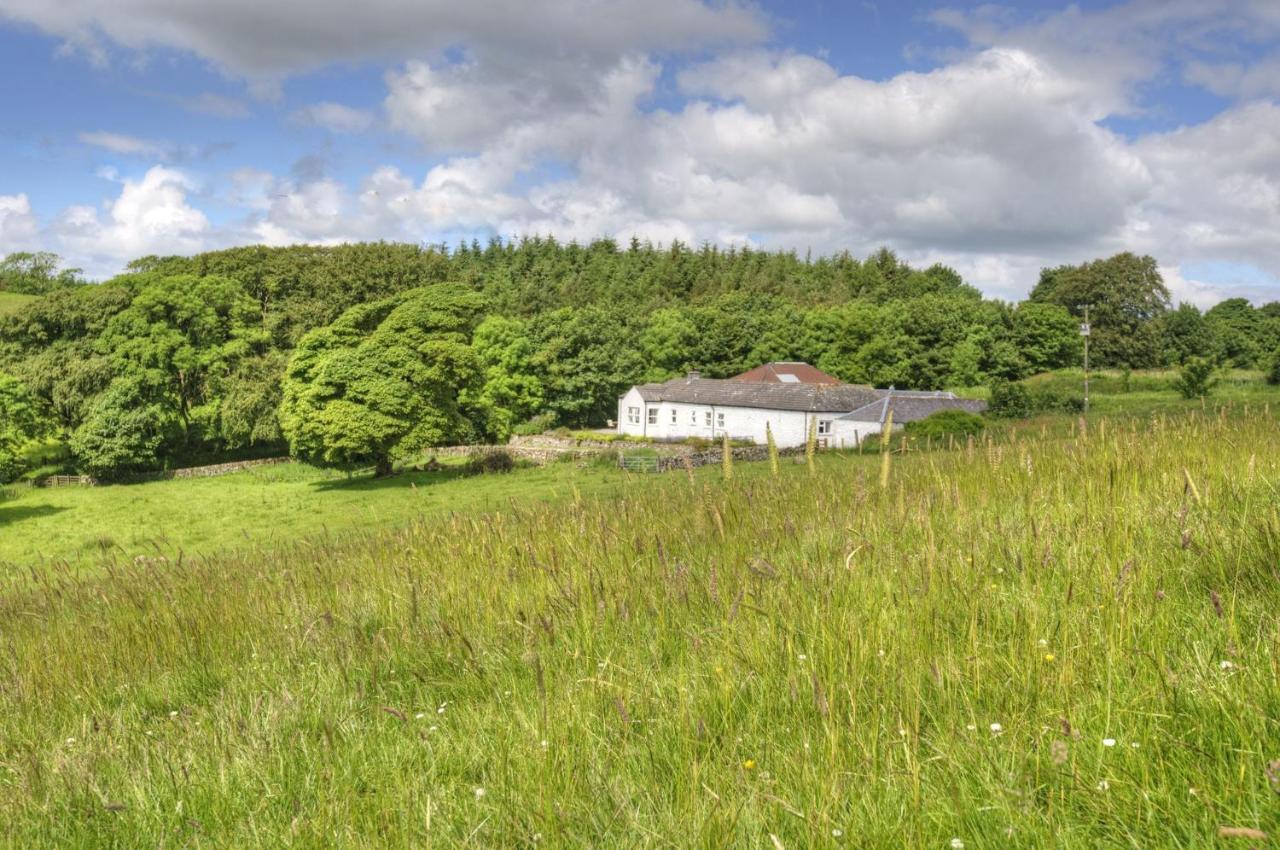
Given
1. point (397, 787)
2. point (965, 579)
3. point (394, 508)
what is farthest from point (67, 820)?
point (394, 508)

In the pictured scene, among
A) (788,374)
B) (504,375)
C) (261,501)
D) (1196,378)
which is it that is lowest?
(261,501)

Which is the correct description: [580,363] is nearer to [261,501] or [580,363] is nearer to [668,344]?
[668,344]

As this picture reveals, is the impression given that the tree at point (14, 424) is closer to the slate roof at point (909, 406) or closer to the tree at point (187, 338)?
the tree at point (187, 338)

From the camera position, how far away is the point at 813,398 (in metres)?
55.8

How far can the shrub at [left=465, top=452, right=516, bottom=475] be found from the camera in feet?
152

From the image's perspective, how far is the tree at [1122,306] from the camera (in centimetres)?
8419

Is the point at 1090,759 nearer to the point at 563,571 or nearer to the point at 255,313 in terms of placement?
the point at 563,571

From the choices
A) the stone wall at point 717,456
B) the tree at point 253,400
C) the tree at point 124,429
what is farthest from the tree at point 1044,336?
the tree at point 124,429

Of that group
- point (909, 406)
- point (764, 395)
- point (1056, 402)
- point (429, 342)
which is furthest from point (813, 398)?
point (429, 342)

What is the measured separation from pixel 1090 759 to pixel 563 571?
3.20 metres

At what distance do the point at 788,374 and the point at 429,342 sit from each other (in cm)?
3730

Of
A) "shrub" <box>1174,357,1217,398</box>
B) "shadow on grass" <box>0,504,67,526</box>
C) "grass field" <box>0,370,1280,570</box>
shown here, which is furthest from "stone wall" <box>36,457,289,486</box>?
"shrub" <box>1174,357,1217,398</box>

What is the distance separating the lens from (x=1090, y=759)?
2.22 meters

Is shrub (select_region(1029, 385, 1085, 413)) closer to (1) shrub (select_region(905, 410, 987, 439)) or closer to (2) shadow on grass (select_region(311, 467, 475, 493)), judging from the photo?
(1) shrub (select_region(905, 410, 987, 439))
